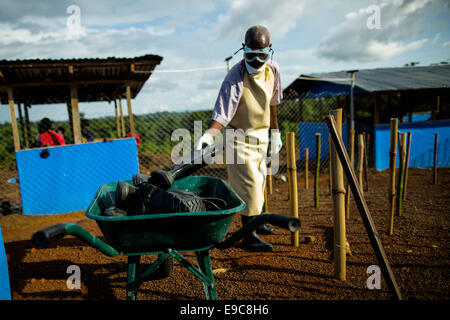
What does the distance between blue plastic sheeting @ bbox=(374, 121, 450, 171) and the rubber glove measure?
7.24 m

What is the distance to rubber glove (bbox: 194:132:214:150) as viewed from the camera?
2.33m

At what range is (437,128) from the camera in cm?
838

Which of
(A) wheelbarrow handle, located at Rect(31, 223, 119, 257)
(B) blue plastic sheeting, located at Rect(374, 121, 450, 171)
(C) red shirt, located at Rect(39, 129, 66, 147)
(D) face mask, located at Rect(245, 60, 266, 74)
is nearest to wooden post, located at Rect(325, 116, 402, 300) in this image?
(D) face mask, located at Rect(245, 60, 266, 74)

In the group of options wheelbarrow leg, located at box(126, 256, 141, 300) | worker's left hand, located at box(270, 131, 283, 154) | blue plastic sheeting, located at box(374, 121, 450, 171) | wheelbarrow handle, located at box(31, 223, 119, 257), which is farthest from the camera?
blue plastic sheeting, located at box(374, 121, 450, 171)

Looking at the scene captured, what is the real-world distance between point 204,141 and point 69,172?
4352 mm

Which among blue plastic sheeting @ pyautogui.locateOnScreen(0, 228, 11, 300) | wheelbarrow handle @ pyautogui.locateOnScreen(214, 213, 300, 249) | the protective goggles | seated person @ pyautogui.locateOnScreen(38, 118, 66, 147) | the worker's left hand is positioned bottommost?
blue plastic sheeting @ pyautogui.locateOnScreen(0, 228, 11, 300)

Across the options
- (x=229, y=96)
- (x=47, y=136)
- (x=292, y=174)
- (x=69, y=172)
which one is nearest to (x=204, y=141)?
(x=229, y=96)

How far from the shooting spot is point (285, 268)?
8.92 ft

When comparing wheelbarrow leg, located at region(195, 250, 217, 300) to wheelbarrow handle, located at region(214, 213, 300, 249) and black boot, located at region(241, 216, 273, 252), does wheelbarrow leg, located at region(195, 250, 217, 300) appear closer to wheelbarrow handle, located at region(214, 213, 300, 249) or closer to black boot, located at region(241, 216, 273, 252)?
wheelbarrow handle, located at region(214, 213, 300, 249)

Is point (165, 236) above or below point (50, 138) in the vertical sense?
below

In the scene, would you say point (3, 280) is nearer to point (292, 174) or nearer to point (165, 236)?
point (165, 236)

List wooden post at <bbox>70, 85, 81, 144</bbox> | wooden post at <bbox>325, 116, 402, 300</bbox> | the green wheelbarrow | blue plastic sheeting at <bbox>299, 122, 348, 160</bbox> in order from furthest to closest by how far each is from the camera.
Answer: blue plastic sheeting at <bbox>299, 122, 348, 160</bbox> → wooden post at <bbox>70, 85, 81, 144</bbox> → wooden post at <bbox>325, 116, 402, 300</bbox> → the green wheelbarrow
